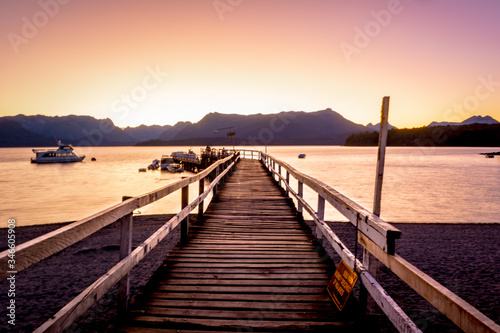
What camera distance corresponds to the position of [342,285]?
3314 mm

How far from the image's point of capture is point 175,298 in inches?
142

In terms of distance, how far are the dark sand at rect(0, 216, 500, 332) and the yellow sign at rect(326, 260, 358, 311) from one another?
0.33 metres

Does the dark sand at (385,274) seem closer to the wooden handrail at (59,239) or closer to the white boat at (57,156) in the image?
the wooden handrail at (59,239)

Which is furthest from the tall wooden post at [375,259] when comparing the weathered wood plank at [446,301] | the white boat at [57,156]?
the white boat at [57,156]

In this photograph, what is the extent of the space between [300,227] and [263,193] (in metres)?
4.80

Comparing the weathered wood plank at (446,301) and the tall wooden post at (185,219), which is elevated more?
the weathered wood plank at (446,301)

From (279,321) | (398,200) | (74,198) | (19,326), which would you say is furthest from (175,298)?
(74,198)

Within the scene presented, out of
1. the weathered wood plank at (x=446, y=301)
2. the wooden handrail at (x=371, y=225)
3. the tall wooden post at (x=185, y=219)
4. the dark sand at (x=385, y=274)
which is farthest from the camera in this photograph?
the dark sand at (x=385, y=274)

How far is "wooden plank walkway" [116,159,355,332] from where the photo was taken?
310 centimetres

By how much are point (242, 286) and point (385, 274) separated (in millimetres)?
6054

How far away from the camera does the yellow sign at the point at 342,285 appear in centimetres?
315

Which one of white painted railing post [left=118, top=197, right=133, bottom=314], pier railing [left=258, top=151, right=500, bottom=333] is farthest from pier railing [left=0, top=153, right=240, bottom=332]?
pier railing [left=258, top=151, right=500, bottom=333]

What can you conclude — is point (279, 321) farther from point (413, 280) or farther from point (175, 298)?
point (413, 280)

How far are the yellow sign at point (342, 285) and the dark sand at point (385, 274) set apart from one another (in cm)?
33
